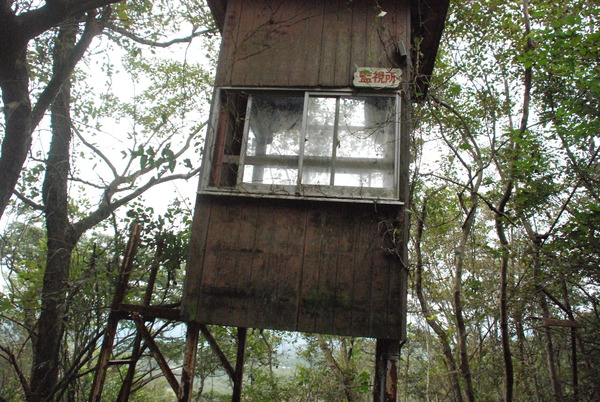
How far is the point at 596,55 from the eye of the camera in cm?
573

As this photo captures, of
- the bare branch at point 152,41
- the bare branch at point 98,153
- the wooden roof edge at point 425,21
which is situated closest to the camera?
the wooden roof edge at point 425,21

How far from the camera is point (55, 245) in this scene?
7.49m

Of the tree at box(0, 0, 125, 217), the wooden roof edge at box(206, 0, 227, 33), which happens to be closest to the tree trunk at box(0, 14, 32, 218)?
the tree at box(0, 0, 125, 217)

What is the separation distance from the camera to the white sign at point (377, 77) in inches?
176

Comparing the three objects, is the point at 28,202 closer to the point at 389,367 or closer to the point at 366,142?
the point at 366,142

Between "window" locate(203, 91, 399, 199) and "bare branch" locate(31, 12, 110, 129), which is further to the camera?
"bare branch" locate(31, 12, 110, 129)

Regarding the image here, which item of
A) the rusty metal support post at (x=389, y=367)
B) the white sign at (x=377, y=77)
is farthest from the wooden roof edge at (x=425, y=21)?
the rusty metal support post at (x=389, y=367)

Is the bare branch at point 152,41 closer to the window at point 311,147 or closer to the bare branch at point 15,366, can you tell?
the window at point 311,147

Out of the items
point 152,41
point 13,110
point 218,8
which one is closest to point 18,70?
point 13,110

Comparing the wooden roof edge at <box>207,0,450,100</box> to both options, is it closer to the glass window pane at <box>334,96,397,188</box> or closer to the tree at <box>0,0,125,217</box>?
the glass window pane at <box>334,96,397,188</box>

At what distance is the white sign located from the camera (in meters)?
4.46

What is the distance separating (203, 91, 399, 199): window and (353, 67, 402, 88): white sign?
0.43 ft

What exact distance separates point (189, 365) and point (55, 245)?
4.94 metres

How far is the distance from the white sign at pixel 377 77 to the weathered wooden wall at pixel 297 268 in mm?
1400
